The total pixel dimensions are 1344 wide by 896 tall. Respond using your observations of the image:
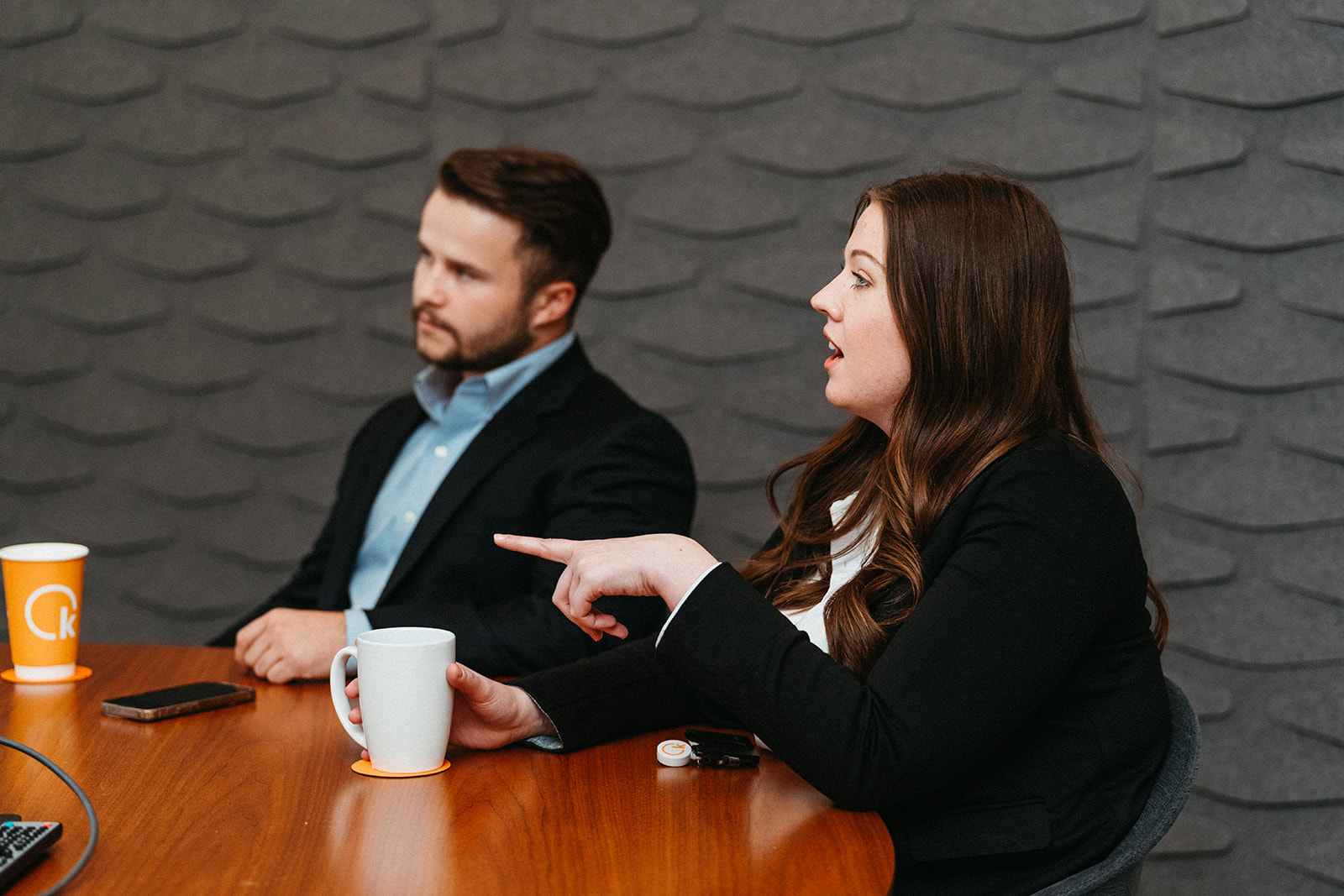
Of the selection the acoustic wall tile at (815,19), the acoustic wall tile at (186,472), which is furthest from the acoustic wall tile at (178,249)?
the acoustic wall tile at (815,19)

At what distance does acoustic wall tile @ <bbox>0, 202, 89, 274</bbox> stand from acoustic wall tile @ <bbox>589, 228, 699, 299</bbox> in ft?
3.80

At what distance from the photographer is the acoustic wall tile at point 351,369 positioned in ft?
7.88

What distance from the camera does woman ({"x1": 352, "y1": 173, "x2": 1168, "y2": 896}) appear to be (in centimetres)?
95

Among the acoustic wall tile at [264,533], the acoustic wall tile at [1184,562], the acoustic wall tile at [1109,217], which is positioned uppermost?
the acoustic wall tile at [1109,217]

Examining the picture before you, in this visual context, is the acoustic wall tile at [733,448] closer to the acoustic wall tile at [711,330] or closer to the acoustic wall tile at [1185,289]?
the acoustic wall tile at [711,330]

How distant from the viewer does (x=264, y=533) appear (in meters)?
2.45

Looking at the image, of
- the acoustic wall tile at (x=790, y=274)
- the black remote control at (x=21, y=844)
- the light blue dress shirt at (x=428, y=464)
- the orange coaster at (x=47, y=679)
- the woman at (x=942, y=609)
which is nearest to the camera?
the black remote control at (x=21, y=844)

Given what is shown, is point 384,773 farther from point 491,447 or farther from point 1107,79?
point 1107,79

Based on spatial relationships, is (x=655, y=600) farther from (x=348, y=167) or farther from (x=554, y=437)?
(x=348, y=167)

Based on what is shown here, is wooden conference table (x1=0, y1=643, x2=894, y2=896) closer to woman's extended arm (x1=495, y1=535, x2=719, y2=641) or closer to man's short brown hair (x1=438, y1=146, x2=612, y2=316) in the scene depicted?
woman's extended arm (x1=495, y1=535, x2=719, y2=641)

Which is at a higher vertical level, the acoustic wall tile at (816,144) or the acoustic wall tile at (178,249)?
the acoustic wall tile at (816,144)

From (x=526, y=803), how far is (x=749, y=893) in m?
0.23

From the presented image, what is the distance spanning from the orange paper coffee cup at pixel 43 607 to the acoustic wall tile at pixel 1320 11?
213 centimetres

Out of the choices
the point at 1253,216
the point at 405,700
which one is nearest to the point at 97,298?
the point at 405,700
